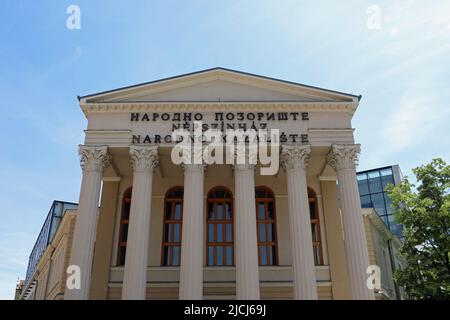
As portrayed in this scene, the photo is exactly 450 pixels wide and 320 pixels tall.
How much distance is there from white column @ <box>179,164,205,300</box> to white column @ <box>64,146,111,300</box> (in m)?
4.82

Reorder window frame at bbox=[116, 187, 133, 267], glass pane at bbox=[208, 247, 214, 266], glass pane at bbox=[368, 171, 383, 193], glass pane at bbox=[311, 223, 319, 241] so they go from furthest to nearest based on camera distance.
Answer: glass pane at bbox=[368, 171, 383, 193], glass pane at bbox=[311, 223, 319, 241], window frame at bbox=[116, 187, 133, 267], glass pane at bbox=[208, 247, 214, 266]

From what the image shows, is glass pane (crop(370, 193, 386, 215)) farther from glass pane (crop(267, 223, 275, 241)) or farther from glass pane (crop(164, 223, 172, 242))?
glass pane (crop(164, 223, 172, 242))

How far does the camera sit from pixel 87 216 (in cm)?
2295

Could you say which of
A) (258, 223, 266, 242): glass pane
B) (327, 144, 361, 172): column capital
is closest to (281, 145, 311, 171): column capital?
(327, 144, 361, 172): column capital

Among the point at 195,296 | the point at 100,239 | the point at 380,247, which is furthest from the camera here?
the point at 380,247

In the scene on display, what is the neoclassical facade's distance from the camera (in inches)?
878

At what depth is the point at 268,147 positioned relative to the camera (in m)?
25.0

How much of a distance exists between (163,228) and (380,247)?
68.3ft

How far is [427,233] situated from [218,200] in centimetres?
1268

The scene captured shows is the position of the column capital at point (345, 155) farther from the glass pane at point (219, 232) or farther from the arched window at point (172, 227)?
the arched window at point (172, 227)

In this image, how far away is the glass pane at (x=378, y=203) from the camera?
6172cm
